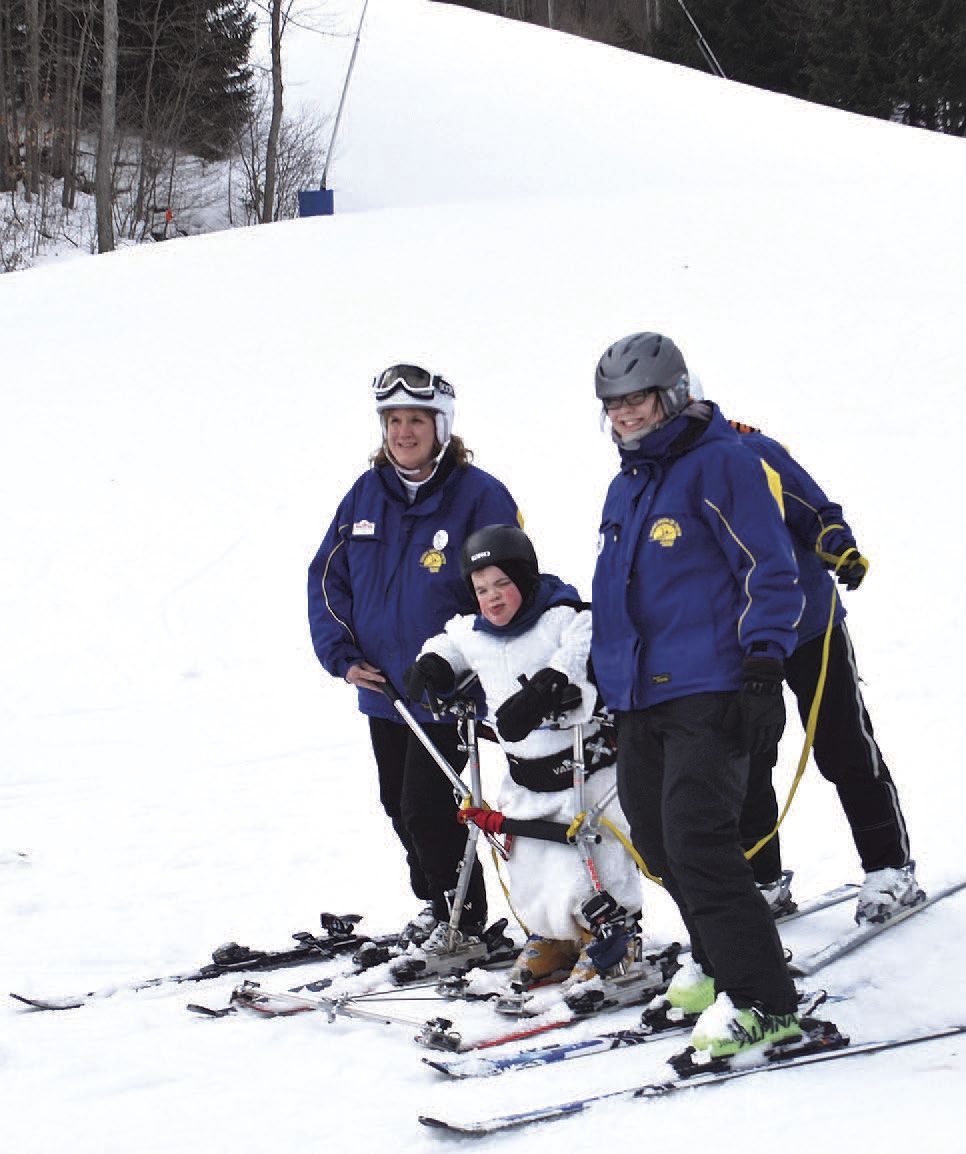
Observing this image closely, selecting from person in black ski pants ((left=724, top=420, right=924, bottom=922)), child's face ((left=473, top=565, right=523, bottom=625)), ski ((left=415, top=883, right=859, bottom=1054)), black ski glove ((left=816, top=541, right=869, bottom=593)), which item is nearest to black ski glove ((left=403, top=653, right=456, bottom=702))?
child's face ((left=473, top=565, right=523, bottom=625))

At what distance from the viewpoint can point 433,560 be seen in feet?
14.9

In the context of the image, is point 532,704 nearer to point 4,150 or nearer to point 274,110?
point 274,110

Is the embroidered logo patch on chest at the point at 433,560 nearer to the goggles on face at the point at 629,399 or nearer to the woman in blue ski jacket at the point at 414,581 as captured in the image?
the woman in blue ski jacket at the point at 414,581

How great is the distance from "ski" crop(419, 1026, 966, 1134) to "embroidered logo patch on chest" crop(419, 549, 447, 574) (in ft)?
6.15

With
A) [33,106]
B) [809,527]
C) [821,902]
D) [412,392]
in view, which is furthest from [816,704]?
[33,106]

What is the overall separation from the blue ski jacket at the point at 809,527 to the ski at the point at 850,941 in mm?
921

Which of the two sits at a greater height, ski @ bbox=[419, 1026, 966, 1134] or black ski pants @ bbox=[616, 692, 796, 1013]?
black ski pants @ bbox=[616, 692, 796, 1013]

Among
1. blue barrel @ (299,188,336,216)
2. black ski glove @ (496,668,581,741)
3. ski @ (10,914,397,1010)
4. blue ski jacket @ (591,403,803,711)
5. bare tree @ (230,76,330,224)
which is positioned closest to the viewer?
blue ski jacket @ (591,403,803,711)

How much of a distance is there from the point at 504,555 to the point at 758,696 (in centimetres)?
115

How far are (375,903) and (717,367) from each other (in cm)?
848

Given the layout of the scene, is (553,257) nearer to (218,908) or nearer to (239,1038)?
(218,908)

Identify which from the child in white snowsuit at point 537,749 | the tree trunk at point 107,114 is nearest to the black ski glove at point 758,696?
the child in white snowsuit at point 537,749

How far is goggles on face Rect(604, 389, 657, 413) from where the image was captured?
142 inches

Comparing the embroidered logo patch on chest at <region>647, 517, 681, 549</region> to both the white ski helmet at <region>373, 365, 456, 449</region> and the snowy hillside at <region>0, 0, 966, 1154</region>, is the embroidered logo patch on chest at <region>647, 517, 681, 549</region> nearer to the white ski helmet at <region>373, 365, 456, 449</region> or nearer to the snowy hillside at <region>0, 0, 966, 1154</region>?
the white ski helmet at <region>373, 365, 456, 449</region>
